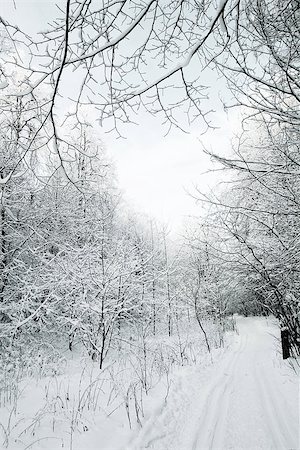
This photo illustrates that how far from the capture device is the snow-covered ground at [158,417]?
3.30 meters

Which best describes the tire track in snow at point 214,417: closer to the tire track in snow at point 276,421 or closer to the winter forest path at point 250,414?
the winter forest path at point 250,414

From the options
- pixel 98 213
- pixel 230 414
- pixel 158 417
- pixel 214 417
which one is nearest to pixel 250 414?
pixel 230 414

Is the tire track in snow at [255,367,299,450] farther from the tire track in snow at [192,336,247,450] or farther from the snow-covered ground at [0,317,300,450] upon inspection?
the tire track in snow at [192,336,247,450]

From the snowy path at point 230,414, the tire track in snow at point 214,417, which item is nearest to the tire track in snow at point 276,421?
the snowy path at point 230,414

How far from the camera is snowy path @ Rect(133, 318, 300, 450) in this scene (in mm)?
3502

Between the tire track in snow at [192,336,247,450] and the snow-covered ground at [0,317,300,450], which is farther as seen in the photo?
the tire track in snow at [192,336,247,450]

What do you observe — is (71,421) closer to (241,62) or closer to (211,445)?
(211,445)

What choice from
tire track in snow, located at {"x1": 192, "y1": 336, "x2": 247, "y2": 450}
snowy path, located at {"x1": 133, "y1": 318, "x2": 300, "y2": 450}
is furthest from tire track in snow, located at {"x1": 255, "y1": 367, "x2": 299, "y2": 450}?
tire track in snow, located at {"x1": 192, "y1": 336, "x2": 247, "y2": 450}

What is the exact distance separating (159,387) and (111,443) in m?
2.41

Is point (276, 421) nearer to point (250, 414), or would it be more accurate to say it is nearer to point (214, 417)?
point (250, 414)

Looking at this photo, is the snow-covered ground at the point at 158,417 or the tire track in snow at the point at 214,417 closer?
the snow-covered ground at the point at 158,417

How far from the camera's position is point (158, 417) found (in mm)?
3967

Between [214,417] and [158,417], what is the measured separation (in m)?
0.96

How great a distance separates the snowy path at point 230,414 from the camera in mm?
3502
